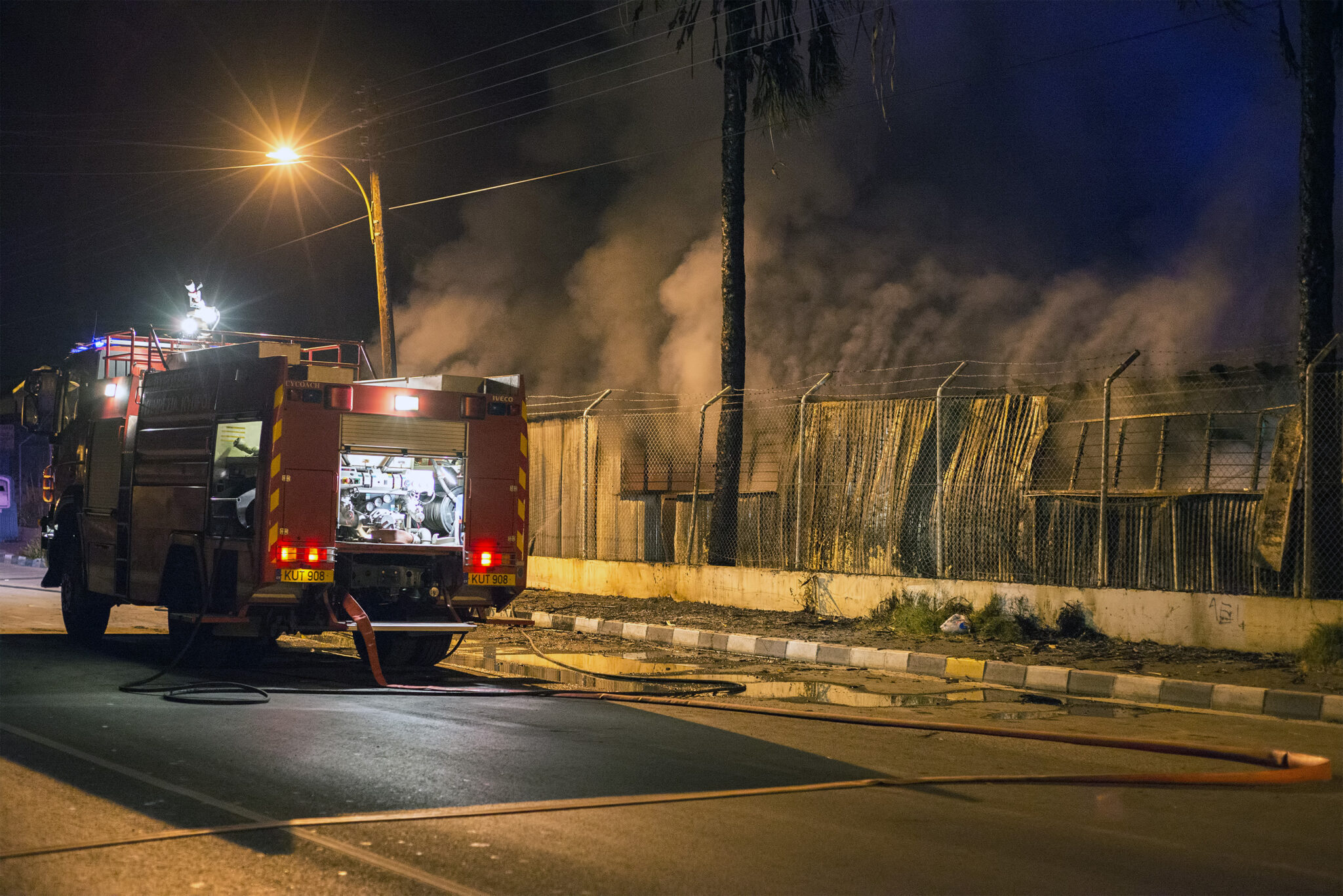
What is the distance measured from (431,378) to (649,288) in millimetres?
21410

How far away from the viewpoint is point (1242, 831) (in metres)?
5.73

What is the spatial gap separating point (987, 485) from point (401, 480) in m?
7.04

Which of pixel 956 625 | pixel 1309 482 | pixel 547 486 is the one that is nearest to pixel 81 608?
pixel 547 486

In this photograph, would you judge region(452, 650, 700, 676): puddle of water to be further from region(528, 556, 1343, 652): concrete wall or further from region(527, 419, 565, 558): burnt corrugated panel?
region(527, 419, 565, 558): burnt corrugated panel

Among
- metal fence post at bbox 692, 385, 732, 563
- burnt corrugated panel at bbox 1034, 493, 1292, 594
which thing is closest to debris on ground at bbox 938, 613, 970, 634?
burnt corrugated panel at bbox 1034, 493, 1292, 594

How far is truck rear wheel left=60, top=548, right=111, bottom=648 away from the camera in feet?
42.9

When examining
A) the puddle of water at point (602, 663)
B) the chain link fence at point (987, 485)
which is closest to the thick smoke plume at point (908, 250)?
the chain link fence at point (987, 485)

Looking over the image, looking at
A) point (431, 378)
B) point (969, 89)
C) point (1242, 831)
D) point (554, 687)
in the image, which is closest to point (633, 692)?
point (554, 687)

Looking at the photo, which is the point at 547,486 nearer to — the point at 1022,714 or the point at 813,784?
the point at 1022,714

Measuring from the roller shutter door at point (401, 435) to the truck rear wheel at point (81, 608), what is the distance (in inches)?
164

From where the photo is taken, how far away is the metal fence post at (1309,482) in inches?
461

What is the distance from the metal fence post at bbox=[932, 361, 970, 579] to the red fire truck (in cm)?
561

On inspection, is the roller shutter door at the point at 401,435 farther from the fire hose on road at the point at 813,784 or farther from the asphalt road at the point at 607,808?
the asphalt road at the point at 607,808

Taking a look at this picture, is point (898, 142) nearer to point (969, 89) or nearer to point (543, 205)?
point (969, 89)
